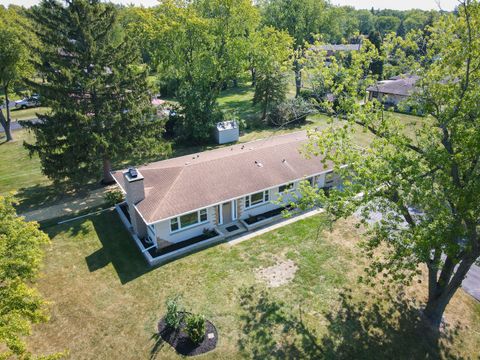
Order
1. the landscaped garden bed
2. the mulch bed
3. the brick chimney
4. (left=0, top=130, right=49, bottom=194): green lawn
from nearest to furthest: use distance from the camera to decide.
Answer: the mulch bed < the landscaped garden bed < the brick chimney < (left=0, top=130, right=49, bottom=194): green lawn

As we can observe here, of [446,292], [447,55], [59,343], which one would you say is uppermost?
[447,55]

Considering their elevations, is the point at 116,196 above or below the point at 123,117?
below

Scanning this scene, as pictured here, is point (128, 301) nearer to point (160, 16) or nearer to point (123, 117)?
point (123, 117)

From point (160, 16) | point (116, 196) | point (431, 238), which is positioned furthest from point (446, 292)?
point (160, 16)

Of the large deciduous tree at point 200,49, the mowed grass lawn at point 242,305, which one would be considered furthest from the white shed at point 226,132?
the mowed grass lawn at point 242,305

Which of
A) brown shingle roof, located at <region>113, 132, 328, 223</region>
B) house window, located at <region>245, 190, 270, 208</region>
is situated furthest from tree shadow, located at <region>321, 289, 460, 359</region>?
brown shingle roof, located at <region>113, 132, 328, 223</region>

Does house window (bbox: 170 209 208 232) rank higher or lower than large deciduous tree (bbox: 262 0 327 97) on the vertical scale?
lower

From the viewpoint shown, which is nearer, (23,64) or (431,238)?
(431,238)

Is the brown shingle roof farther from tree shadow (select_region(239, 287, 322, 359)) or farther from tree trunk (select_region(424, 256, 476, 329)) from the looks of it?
tree trunk (select_region(424, 256, 476, 329))
